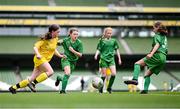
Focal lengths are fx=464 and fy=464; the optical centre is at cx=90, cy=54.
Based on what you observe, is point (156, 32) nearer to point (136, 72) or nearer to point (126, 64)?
point (136, 72)

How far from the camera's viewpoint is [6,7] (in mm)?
39625

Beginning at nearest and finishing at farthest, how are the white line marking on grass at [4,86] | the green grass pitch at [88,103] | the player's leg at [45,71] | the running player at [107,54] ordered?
1. the green grass pitch at [88,103]
2. the player's leg at [45,71]
3. the running player at [107,54]
4. the white line marking on grass at [4,86]

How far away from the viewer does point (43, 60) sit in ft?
37.8

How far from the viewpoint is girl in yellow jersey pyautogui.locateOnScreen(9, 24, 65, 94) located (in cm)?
1141

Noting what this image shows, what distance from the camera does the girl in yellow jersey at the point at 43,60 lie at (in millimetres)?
11414

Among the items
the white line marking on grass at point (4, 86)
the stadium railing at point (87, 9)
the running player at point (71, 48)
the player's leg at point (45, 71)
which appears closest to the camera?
the player's leg at point (45, 71)

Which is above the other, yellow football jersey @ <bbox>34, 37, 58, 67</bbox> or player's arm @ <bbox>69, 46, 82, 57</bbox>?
yellow football jersey @ <bbox>34, 37, 58, 67</bbox>

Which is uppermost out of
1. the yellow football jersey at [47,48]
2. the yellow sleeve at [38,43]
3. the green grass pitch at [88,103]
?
the yellow sleeve at [38,43]

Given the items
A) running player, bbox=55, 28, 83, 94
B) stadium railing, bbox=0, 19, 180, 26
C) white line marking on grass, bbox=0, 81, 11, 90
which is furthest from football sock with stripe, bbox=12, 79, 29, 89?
stadium railing, bbox=0, 19, 180, 26

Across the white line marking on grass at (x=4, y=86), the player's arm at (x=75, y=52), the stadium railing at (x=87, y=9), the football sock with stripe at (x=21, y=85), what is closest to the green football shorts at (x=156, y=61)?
the player's arm at (x=75, y=52)

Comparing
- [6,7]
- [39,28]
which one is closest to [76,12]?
[39,28]

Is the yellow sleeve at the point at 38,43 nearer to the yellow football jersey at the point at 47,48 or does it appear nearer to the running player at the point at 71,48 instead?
the yellow football jersey at the point at 47,48

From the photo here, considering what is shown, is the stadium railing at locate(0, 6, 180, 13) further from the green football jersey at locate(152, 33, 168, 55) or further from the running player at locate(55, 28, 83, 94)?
the green football jersey at locate(152, 33, 168, 55)

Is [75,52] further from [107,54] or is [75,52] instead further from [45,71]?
[45,71]
